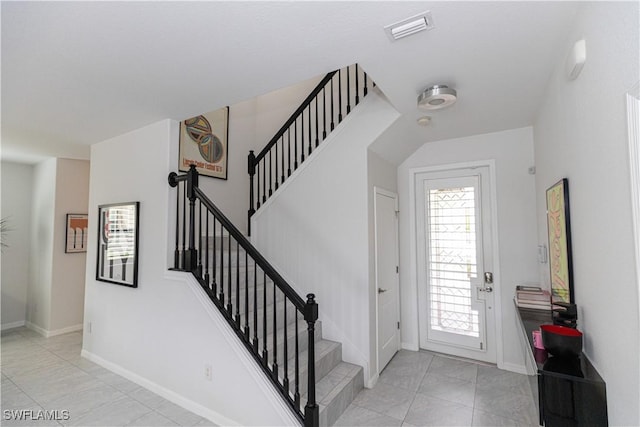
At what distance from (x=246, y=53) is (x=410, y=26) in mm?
971

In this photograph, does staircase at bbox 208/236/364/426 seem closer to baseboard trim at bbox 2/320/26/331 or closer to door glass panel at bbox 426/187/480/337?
door glass panel at bbox 426/187/480/337

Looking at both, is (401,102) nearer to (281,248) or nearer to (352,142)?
(352,142)

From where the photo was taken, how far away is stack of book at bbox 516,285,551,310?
2539 mm

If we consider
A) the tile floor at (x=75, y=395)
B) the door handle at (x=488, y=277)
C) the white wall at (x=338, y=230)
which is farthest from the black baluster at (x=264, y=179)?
the door handle at (x=488, y=277)

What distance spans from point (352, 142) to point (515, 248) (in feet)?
7.06

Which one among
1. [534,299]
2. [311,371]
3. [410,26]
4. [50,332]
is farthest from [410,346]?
[50,332]

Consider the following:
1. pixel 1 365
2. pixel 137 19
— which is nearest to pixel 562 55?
pixel 137 19

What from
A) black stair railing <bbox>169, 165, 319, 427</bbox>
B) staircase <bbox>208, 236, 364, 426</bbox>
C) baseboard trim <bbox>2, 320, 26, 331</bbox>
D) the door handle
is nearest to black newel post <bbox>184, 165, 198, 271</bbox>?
black stair railing <bbox>169, 165, 319, 427</bbox>

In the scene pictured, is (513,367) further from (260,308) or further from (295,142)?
(295,142)

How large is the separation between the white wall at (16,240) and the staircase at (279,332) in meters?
3.89

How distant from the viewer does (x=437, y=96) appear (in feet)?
7.33

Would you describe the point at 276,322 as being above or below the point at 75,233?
below

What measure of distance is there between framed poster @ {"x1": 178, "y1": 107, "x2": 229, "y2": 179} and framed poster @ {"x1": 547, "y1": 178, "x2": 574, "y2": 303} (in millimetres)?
3899

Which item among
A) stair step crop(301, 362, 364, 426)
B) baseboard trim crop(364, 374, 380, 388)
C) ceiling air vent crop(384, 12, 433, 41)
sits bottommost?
baseboard trim crop(364, 374, 380, 388)
